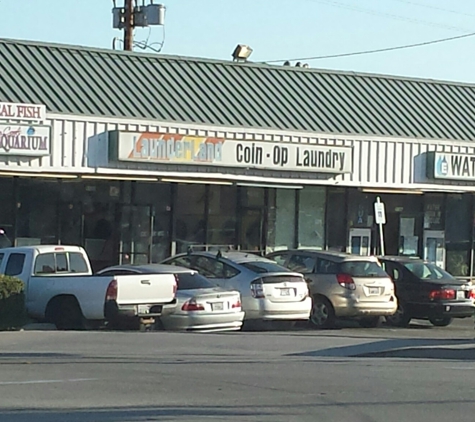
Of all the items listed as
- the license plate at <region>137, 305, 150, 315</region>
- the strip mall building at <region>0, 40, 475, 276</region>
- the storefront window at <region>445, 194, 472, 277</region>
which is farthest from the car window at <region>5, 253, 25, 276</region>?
the storefront window at <region>445, 194, 472, 277</region>

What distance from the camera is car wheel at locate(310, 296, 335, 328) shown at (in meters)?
22.9

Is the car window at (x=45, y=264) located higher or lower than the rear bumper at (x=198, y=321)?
higher

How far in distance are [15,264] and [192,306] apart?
11.6 ft

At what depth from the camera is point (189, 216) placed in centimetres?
2772

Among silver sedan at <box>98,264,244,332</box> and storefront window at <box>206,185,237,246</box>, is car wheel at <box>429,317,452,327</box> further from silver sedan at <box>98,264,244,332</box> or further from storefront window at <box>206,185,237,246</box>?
silver sedan at <box>98,264,244,332</box>

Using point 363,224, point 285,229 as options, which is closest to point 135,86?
point 285,229

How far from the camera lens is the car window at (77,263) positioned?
2098cm

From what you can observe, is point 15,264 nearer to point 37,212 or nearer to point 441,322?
point 37,212

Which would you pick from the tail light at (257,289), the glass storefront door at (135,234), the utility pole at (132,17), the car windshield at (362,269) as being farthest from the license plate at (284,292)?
the utility pole at (132,17)

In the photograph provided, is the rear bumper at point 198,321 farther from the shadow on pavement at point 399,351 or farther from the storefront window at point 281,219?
the storefront window at point 281,219

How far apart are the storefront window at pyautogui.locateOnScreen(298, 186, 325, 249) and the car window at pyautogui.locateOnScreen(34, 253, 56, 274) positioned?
9.94 metres

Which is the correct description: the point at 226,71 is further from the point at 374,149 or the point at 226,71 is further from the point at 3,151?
the point at 3,151

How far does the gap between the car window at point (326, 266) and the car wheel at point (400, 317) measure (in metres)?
2.18

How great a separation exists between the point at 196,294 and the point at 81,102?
24.0ft
